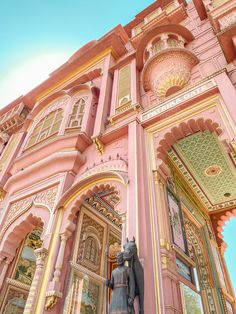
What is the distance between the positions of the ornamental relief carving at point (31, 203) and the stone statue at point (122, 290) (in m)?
2.78

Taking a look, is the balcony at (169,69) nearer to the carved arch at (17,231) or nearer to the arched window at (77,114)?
the arched window at (77,114)

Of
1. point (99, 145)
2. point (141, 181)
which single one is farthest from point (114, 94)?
point (141, 181)

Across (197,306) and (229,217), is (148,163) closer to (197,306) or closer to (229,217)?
(197,306)

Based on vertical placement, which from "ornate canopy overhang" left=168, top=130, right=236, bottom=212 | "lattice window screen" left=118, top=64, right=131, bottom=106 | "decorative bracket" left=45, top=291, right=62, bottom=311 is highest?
"lattice window screen" left=118, top=64, right=131, bottom=106

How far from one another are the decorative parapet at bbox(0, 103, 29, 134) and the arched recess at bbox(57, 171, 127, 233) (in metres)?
6.96

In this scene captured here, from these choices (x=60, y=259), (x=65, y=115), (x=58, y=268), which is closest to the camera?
(x=58, y=268)

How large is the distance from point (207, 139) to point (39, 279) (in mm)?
4773

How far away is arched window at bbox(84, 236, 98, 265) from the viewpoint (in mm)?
5270

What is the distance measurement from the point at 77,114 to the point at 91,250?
4029 millimetres

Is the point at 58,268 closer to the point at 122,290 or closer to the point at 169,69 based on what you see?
the point at 122,290

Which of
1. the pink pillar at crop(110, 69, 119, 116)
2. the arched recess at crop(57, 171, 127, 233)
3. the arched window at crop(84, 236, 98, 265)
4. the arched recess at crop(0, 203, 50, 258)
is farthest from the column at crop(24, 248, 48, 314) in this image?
the pink pillar at crop(110, 69, 119, 116)

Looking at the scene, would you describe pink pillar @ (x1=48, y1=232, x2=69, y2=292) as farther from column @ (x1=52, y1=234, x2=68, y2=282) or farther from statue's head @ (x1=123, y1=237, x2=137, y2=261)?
statue's head @ (x1=123, y1=237, x2=137, y2=261)

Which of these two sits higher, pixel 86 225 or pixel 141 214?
pixel 86 225

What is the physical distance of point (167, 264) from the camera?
3.51 metres
